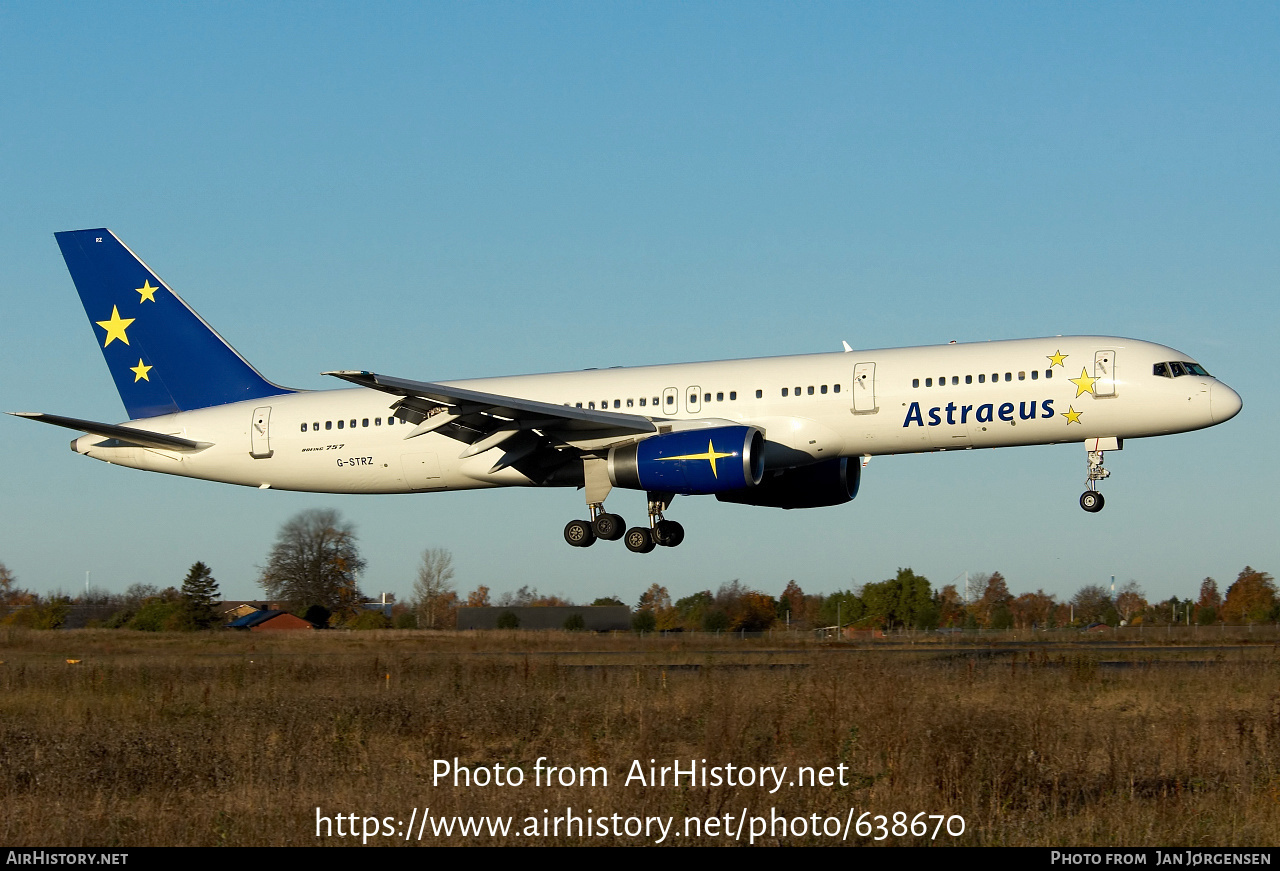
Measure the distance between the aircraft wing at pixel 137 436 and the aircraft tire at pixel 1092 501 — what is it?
2209cm

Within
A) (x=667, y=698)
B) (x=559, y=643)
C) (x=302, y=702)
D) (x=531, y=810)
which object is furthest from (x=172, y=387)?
(x=531, y=810)

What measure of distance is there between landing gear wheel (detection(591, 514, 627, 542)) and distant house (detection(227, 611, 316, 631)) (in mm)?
20324

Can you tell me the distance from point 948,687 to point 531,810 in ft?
29.1

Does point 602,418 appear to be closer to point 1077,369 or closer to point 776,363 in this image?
point 776,363

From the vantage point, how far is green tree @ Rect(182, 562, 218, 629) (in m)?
41.6

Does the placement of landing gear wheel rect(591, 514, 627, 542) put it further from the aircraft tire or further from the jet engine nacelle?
the aircraft tire

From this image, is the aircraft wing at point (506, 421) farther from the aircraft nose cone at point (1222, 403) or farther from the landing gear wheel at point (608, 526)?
the aircraft nose cone at point (1222, 403)

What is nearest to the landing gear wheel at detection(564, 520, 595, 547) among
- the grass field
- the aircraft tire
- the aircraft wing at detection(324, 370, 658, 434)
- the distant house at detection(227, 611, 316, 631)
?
the aircraft wing at detection(324, 370, 658, 434)

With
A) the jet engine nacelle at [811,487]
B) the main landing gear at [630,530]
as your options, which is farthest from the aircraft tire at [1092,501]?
the main landing gear at [630,530]

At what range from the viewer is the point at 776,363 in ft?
98.5

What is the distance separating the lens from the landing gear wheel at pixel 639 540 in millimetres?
31375

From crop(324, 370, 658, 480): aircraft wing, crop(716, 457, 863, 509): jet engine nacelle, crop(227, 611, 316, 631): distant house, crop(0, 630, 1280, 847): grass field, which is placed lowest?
crop(0, 630, 1280, 847): grass field

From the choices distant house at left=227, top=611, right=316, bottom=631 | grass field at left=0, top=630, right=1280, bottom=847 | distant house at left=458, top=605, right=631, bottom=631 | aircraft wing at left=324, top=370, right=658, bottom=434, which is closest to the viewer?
grass field at left=0, top=630, right=1280, bottom=847

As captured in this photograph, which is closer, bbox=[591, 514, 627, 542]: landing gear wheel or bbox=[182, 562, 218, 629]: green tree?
bbox=[591, 514, 627, 542]: landing gear wheel
